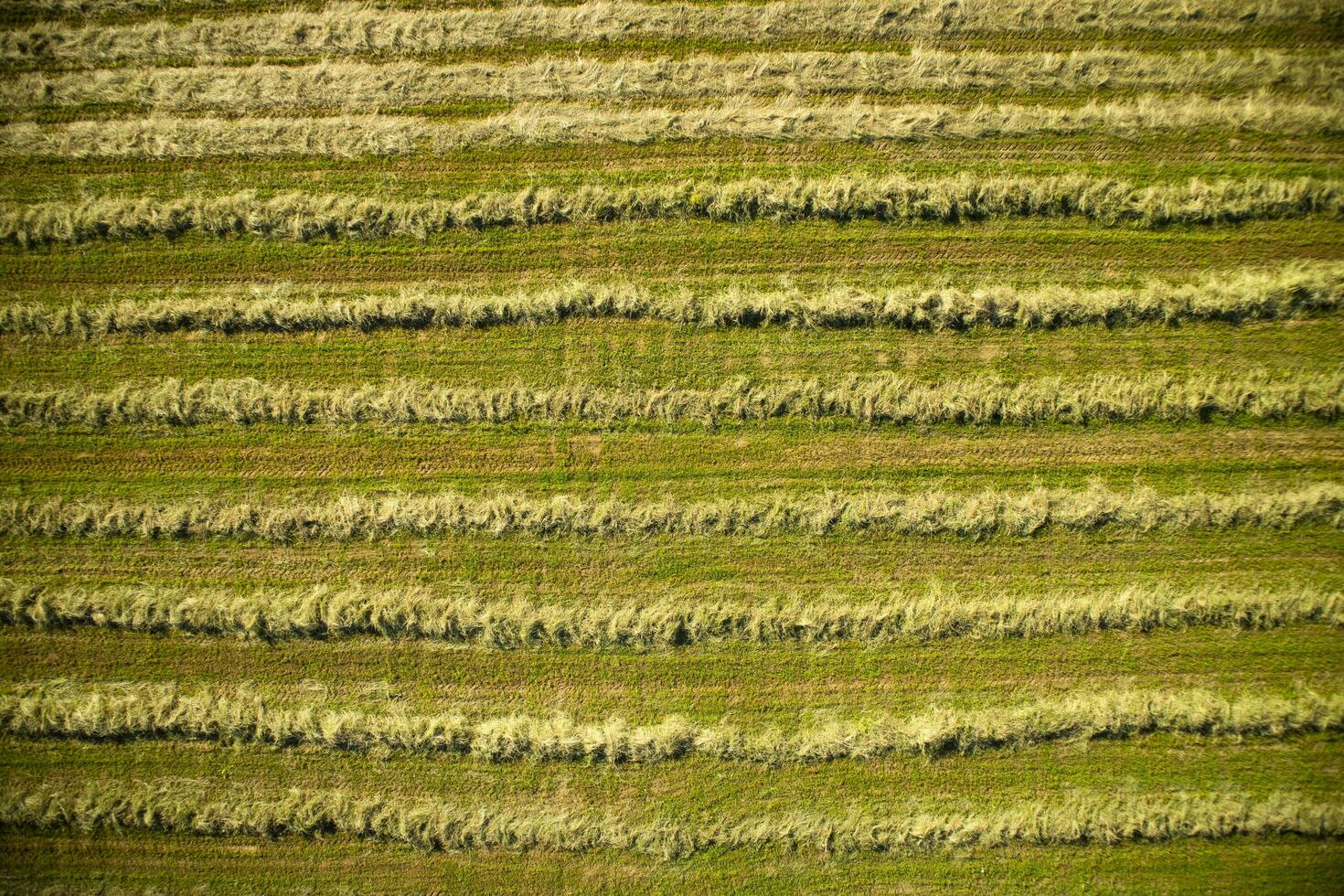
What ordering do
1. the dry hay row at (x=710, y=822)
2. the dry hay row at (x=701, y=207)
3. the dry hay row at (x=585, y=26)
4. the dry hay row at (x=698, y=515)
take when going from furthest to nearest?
the dry hay row at (x=585, y=26)
the dry hay row at (x=701, y=207)
the dry hay row at (x=698, y=515)
the dry hay row at (x=710, y=822)

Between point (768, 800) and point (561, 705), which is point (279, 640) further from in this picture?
point (768, 800)

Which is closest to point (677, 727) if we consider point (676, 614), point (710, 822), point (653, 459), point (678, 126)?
point (710, 822)

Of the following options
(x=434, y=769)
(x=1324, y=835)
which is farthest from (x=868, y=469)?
(x=1324, y=835)

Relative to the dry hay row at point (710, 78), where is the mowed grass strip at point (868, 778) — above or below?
below

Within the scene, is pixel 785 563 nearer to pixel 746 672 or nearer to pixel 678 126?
pixel 746 672

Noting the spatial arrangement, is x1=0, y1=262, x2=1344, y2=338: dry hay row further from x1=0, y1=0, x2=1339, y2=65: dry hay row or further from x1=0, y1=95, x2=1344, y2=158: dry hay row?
x1=0, y1=0, x2=1339, y2=65: dry hay row

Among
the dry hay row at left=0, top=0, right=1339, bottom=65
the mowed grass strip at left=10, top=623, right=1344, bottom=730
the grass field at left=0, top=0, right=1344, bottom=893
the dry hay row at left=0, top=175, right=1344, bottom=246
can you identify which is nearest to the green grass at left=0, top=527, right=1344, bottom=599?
the grass field at left=0, top=0, right=1344, bottom=893

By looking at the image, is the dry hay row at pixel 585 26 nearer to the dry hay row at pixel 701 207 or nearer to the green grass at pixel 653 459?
the dry hay row at pixel 701 207

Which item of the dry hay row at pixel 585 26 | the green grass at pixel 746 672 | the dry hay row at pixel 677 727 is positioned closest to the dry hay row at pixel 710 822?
the dry hay row at pixel 677 727
